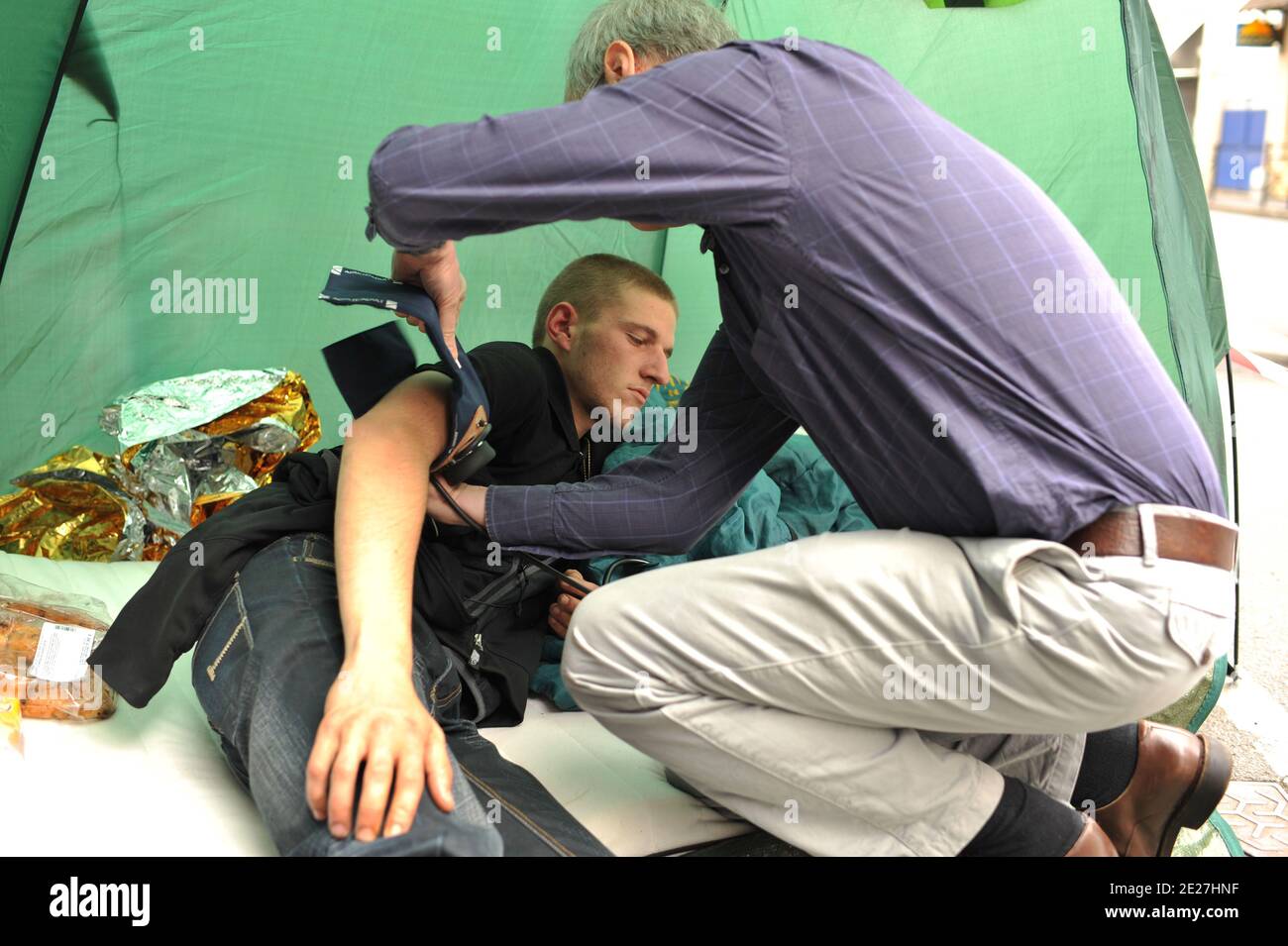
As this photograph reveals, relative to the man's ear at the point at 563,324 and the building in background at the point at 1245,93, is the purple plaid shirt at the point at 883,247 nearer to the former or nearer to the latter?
the man's ear at the point at 563,324

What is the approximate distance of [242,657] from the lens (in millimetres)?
1279

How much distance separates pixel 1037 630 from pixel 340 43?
1.55 metres

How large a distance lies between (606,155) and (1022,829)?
2.46ft

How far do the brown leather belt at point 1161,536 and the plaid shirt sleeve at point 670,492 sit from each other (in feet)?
1.42

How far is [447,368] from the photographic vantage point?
132 cm

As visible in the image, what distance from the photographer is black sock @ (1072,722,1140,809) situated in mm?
1462

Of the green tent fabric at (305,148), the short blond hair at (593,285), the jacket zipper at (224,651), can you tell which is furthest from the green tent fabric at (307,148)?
the jacket zipper at (224,651)

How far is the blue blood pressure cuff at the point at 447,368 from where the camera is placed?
125 cm

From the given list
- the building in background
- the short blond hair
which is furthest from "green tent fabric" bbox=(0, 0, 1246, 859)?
the building in background

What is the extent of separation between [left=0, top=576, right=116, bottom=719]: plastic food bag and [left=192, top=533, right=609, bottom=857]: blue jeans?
0.16 m

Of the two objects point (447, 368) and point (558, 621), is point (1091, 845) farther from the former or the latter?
point (447, 368)

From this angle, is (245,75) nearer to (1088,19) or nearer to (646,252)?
(646,252)

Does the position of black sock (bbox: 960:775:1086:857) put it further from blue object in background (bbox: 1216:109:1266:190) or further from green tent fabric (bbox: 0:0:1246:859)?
blue object in background (bbox: 1216:109:1266:190)

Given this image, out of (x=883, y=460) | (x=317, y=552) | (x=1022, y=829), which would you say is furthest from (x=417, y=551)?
(x=1022, y=829)
